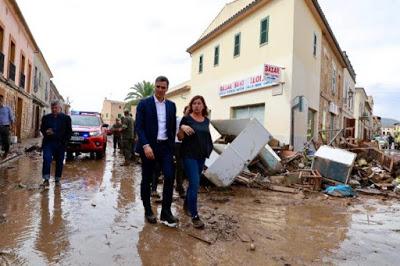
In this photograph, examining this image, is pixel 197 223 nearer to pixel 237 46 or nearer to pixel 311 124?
pixel 311 124

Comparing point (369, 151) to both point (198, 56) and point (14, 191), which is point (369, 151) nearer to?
point (14, 191)

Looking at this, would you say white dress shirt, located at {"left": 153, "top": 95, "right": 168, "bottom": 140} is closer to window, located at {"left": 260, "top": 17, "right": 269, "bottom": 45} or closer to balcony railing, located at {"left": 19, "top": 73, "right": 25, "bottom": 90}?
window, located at {"left": 260, "top": 17, "right": 269, "bottom": 45}

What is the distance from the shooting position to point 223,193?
701 centimetres

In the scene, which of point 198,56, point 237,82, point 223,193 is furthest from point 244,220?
point 198,56

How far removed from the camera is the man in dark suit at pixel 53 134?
22.3ft

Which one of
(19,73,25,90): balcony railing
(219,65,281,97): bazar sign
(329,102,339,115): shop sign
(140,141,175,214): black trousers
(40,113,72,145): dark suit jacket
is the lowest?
(140,141,175,214): black trousers

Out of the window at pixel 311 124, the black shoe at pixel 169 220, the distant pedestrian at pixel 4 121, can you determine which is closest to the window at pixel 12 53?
the distant pedestrian at pixel 4 121

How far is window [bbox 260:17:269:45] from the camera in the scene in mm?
14958

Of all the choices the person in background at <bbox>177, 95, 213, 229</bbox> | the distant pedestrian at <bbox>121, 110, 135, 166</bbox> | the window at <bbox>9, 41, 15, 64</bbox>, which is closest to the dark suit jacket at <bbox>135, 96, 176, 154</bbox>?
the person in background at <bbox>177, 95, 213, 229</bbox>

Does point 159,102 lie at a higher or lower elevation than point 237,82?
lower

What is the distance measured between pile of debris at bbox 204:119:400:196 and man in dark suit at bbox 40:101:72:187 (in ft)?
9.41

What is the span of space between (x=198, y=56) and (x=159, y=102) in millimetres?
18448

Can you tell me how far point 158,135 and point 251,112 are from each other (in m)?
12.0

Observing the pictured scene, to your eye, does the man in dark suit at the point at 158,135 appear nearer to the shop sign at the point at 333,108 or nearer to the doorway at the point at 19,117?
the shop sign at the point at 333,108
